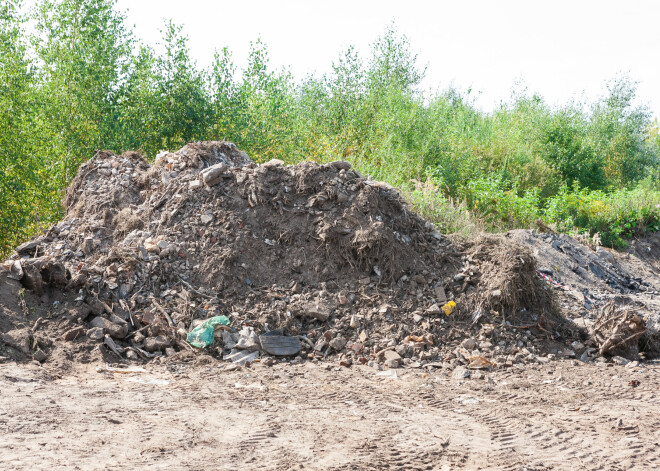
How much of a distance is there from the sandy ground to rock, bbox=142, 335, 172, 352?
36 centimetres

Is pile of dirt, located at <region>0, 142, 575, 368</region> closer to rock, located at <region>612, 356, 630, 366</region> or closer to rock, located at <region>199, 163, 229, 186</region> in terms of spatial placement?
rock, located at <region>199, 163, 229, 186</region>

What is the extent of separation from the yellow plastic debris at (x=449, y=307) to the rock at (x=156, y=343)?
3182 millimetres

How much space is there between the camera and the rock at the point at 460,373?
5.65 meters

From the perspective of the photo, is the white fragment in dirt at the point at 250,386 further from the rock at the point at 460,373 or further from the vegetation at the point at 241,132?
the vegetation at the point at 241,132

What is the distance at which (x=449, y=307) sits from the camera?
661cm

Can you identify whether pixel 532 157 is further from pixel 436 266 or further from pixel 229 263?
pixel 229 263

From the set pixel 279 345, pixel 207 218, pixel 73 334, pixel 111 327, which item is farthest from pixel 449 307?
pixel 73 334

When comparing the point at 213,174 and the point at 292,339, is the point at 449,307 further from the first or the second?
the point at 213,174

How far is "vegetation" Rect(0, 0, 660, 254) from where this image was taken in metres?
10.7

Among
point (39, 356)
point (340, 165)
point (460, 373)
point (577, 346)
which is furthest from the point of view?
point (340, 165)

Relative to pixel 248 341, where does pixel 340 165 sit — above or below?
above

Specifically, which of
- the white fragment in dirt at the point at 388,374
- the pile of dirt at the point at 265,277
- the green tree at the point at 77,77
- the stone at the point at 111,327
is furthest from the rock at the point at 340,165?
the green tree at the point at 77,77

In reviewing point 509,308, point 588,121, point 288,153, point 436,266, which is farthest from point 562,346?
point 588,121

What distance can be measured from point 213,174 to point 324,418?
4.11m
